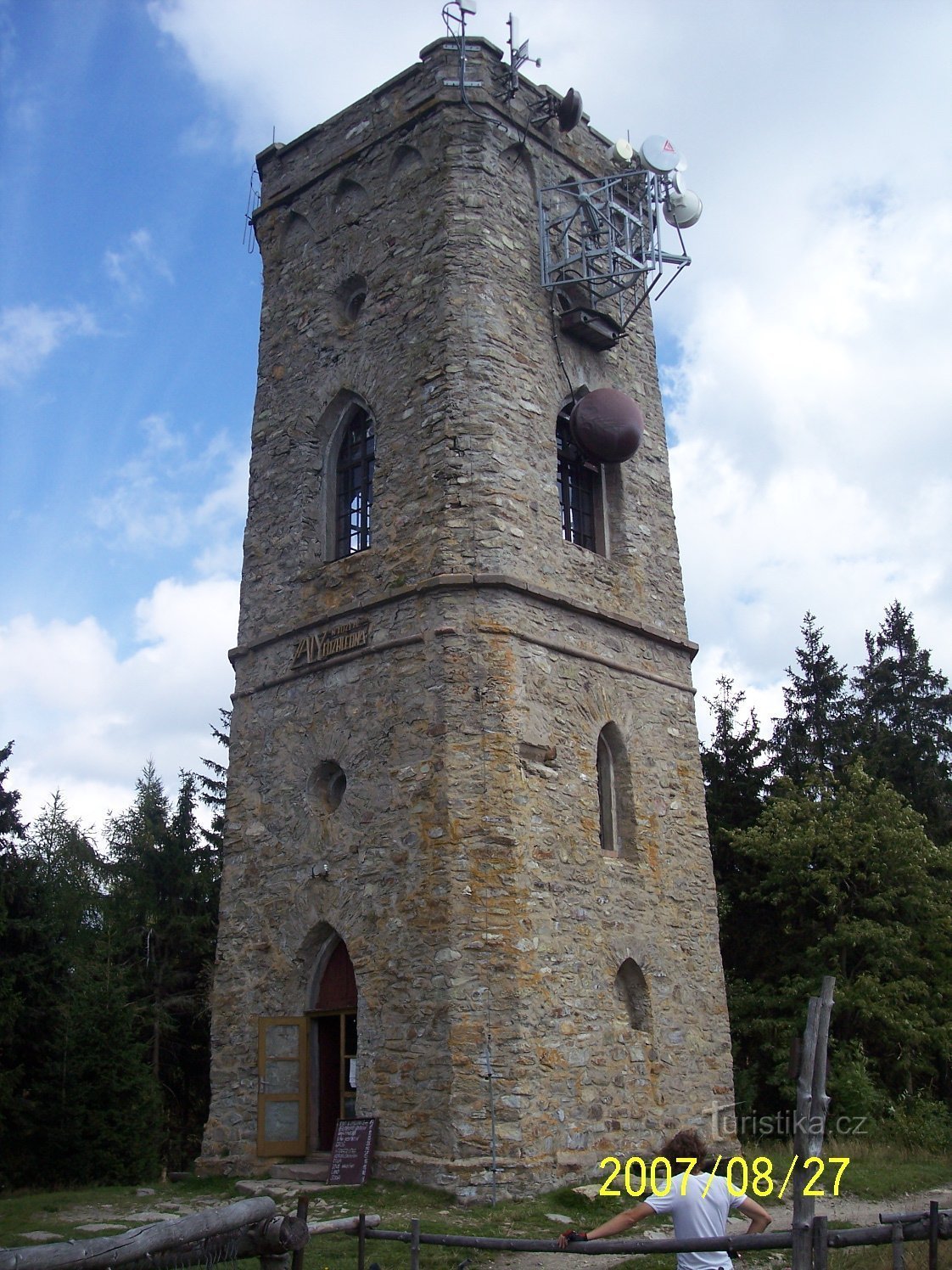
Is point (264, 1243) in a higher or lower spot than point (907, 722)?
lower

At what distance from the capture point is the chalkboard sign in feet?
37.9

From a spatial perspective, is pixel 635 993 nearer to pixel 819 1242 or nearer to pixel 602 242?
pixel 819 1242

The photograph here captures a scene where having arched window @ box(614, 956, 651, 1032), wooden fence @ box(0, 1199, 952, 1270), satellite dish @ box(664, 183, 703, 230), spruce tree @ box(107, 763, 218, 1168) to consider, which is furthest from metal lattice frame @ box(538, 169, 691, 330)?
spruce tree @ box(107, 763, 218, 1168)

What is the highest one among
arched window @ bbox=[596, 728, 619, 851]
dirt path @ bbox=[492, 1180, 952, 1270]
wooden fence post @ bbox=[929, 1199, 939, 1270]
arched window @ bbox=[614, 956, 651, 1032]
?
arched window @ bbox=[596, 728, 619, 851]

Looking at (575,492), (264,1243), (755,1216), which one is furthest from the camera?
(575,492)

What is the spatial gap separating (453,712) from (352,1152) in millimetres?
4395

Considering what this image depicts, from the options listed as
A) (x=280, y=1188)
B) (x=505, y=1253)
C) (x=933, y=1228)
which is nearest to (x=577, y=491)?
(x=280, y=1188)

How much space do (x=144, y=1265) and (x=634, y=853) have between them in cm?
887

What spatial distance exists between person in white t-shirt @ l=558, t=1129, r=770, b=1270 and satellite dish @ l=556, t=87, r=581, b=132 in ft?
44.8

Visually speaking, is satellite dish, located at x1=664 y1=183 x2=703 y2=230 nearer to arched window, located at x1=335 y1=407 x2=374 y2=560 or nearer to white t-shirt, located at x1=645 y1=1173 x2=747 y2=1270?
arched window, located at x1=335 y1=407 x2=374 y2=560

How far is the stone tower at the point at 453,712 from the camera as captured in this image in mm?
11977

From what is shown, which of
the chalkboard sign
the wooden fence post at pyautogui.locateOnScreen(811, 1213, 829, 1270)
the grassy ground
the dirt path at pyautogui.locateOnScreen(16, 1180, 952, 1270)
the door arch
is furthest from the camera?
the door arch

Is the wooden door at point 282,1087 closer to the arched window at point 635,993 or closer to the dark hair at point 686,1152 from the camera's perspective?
the arched window at point 635,993

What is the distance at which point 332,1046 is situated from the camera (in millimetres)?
13477
